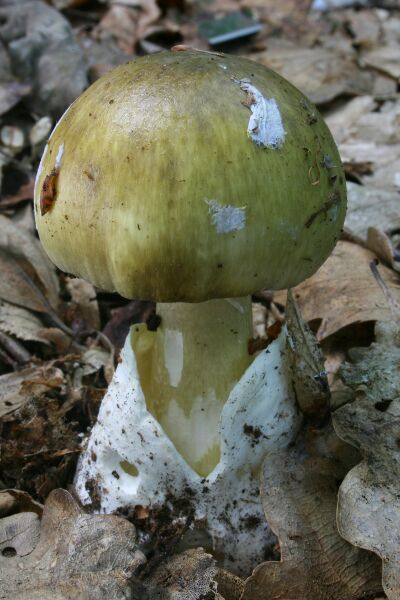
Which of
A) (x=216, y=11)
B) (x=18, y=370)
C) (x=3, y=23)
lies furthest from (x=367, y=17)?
(x=18, y=370)

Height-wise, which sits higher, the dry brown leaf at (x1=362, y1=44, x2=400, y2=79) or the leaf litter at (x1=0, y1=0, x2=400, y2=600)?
the dry brown leaf at (x1=362, y1=44, x2=400, y2=79)

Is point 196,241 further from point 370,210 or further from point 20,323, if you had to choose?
point 370,210

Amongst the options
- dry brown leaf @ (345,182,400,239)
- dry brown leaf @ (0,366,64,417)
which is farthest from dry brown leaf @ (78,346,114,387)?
dry brown leaf @ (345,182,400,239)

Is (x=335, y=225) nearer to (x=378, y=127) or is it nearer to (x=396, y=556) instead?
(x=396, y=556)

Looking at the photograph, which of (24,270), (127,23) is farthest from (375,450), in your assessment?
(127,23)

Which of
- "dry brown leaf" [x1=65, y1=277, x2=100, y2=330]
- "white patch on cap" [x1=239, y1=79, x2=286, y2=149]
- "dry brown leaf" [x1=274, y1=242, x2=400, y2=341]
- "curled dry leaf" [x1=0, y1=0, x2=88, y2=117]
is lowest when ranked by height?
"dry brown leaf" [x1=65, y1=277, x2=100, y2=330]

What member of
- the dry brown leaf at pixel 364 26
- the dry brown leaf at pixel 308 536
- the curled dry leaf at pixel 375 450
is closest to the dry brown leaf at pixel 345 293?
the curled dry leaf at pixel 375 450

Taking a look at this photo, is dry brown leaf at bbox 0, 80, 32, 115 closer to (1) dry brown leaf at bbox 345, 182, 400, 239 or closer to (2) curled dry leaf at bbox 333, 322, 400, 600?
(1) dry brown leaf at bbox 345, 182, 400, 239
